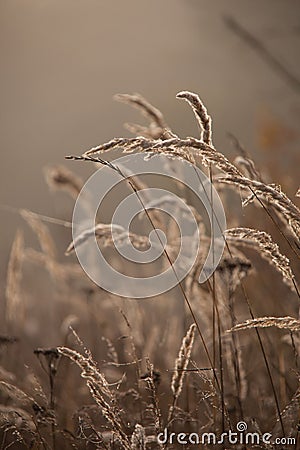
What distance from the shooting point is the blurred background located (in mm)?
4723

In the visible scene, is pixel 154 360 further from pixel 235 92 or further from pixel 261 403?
pixel 235 92

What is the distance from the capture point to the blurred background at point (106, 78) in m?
4.72

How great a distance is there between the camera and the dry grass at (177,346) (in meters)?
1.23

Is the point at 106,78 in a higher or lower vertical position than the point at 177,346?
higher

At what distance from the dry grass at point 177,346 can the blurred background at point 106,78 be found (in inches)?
73.9

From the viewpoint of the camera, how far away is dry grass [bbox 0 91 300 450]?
4.02ft

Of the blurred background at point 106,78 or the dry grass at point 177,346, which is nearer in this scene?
the dry grass at point 177,346

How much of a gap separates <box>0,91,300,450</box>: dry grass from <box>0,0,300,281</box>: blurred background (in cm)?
188

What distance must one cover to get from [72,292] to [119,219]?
160 centimetres

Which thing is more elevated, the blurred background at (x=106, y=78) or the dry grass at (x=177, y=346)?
the blurred background at (x=106, y=78)

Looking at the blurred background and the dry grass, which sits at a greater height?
the blurred background

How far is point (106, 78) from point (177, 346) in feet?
11.3

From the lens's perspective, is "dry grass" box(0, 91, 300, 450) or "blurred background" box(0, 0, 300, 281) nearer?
"dry grass" box(0, 91, 300, 450)

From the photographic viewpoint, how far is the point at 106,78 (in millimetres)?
5574
